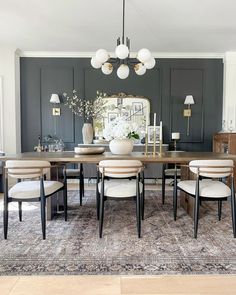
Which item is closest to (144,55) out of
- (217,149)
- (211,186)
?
(211,186)

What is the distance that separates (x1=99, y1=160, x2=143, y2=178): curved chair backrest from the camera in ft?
8.36

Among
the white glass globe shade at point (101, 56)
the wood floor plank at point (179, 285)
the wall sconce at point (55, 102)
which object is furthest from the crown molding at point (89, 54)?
the wood floor plank at point (179, 285)

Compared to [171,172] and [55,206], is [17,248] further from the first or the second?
[171,172]

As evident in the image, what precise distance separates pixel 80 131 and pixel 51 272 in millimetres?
3997

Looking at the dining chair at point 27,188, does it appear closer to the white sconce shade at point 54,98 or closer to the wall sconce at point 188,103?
the white sconce shade at point 54,98

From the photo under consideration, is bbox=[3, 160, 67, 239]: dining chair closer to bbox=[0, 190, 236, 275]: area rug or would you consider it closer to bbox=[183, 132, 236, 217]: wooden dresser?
bbox=[0, 190, 236, 275]: area rug

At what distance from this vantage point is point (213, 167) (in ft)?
8.42

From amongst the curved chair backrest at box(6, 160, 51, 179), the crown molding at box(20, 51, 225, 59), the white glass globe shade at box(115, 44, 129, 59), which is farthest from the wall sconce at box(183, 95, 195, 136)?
the curved chair backrest at box(6, 160, 51, 179)

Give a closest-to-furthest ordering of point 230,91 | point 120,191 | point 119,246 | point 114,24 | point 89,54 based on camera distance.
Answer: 1. point 119,246
2. point 120,191
3. point 114,24
4. point 230,91
5. point 89,54

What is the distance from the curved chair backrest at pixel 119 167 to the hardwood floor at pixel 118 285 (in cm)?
96

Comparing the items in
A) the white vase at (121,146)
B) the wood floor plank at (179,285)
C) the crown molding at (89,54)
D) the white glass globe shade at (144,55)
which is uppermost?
the crown molding at (89,54)

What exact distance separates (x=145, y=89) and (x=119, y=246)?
3942 millimetres

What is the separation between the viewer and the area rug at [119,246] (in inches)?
81.4

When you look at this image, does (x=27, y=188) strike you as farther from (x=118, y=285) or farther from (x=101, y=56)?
(x=101, y=56)
